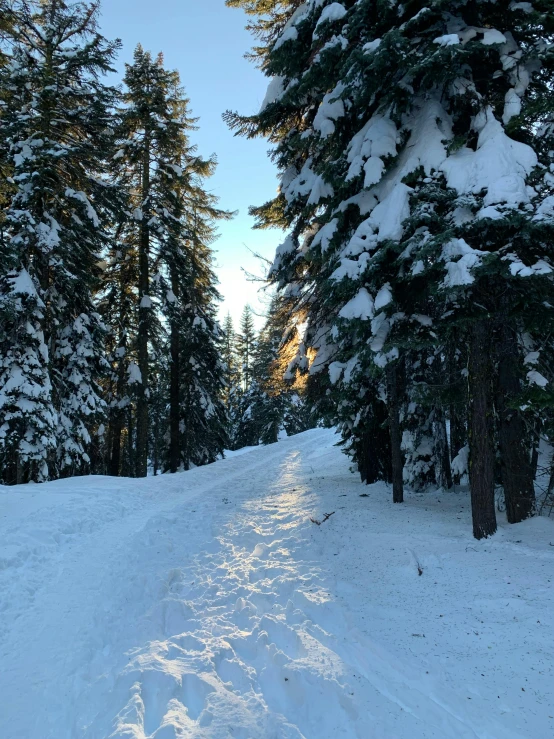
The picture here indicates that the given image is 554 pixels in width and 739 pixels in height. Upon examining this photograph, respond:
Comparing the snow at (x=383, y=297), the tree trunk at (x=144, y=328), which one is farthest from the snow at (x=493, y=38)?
the tree trunk at (x=144, y=328)

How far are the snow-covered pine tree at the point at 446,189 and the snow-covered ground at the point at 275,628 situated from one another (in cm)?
152

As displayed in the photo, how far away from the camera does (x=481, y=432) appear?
5.73 metres

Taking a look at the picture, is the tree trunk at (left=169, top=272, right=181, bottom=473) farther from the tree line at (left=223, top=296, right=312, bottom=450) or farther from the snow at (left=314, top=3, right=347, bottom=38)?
the snow at (left=314, top=3, right=347, bottom=38)

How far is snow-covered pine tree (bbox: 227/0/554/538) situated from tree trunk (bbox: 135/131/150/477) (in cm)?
940

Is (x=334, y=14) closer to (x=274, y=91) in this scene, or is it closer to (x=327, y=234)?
(x=274, y=91)

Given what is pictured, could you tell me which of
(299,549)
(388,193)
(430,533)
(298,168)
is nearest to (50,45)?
(298,168)

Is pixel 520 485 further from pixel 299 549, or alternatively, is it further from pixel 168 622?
pixel 168 622

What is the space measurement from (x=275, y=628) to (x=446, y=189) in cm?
583

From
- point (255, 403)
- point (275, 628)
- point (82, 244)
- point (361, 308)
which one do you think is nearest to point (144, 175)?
point (82, 244)

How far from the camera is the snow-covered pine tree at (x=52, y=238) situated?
10.4 m

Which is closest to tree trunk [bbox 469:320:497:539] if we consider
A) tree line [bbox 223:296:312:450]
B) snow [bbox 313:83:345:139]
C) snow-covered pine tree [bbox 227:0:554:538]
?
snow-covered pine tree [bbox 227:0:554:538]

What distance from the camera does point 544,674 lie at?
3113 mm

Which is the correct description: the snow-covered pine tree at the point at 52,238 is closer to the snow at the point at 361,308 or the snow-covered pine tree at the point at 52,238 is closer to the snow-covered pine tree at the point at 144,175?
the snow-covered pine tree at the point at 144,175

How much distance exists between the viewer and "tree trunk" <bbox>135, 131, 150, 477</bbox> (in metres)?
14.9
